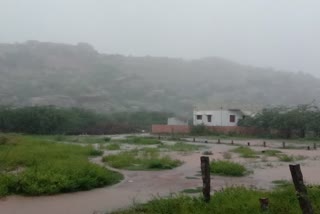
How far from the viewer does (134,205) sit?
36.6 feet

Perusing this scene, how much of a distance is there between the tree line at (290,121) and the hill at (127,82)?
35758mm

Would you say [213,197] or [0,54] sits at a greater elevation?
[0,54]

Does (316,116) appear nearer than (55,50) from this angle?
Yes

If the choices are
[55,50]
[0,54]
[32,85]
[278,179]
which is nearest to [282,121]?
[278,179]

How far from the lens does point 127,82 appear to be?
130 meters

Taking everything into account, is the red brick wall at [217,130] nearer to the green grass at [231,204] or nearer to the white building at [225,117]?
the white building at [225,117]

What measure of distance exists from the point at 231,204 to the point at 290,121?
39399 millimetres

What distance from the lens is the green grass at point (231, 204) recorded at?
907 centimetres

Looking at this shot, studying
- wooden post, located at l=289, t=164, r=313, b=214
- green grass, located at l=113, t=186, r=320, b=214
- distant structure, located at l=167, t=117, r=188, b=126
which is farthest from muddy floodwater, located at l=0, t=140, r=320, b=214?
distant structure, located at l=167, t=117, r=188, b=126

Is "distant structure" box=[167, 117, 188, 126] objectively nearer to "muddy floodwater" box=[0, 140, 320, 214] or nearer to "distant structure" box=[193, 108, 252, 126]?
"distant structure" box=[193, 108, 252, 126]

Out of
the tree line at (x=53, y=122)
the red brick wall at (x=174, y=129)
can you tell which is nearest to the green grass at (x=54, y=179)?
the tree line at (x=53, y=122)

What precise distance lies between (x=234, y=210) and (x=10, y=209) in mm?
6007

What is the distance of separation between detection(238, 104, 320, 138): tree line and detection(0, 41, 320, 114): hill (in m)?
35.8

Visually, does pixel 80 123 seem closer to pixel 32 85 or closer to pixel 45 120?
pixel 45 120
